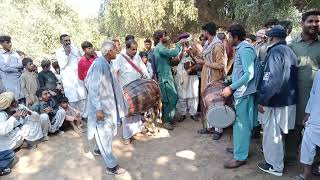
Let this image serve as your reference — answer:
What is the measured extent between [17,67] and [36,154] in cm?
214

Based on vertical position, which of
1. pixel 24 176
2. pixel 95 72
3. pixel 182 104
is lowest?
pixel 24 176

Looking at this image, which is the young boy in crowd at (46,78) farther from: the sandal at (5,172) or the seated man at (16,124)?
the sandal at (5,172)

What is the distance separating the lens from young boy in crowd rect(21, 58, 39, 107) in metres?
6.47

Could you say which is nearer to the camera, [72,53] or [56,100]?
[56,100]

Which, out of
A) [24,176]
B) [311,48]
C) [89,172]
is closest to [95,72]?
[89,172]

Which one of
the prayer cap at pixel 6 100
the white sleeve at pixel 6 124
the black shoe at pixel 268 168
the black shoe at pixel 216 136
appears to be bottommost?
the black shoe at pixel 268 168

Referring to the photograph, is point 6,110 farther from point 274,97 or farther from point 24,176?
point 274,97

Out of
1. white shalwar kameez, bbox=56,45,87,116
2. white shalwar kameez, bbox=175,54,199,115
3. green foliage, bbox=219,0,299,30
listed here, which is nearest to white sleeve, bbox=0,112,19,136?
white shalwar kameez, bbox=56,45,87,116

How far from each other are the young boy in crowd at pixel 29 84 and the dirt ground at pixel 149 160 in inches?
Answer: 37.7

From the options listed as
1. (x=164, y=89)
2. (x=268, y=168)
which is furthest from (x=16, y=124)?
(x=268, y=168)

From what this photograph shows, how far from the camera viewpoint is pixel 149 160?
5.10m

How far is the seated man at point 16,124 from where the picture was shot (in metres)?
4.92

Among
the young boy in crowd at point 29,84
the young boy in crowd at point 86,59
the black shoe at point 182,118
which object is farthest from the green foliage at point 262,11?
the young boy in crowd at point 29,84

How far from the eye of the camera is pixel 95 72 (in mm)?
4418
